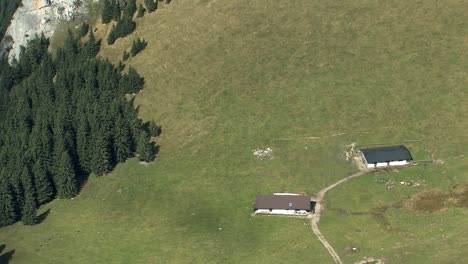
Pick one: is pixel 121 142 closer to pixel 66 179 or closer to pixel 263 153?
pixel 66 179

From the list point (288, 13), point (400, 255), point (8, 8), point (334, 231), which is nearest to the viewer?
point (400, 255)

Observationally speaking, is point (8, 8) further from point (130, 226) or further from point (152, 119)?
point (130, 226)

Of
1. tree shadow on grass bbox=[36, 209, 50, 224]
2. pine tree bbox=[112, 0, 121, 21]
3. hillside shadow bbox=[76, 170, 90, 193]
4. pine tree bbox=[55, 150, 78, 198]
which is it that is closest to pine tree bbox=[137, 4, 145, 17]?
pine tree bbox=[112, 0, 121, 21]

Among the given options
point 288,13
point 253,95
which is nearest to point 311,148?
point 253,95

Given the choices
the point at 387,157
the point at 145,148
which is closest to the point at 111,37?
the point at 145,148

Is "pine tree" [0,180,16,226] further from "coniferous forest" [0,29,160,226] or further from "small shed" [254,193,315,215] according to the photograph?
"small shed" [254,193,315,215]

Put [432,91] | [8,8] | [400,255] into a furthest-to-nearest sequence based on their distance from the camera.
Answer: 1. [8,8]
2. [432,91]
3. [400,255]

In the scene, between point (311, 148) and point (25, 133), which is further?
point (25, 133)
